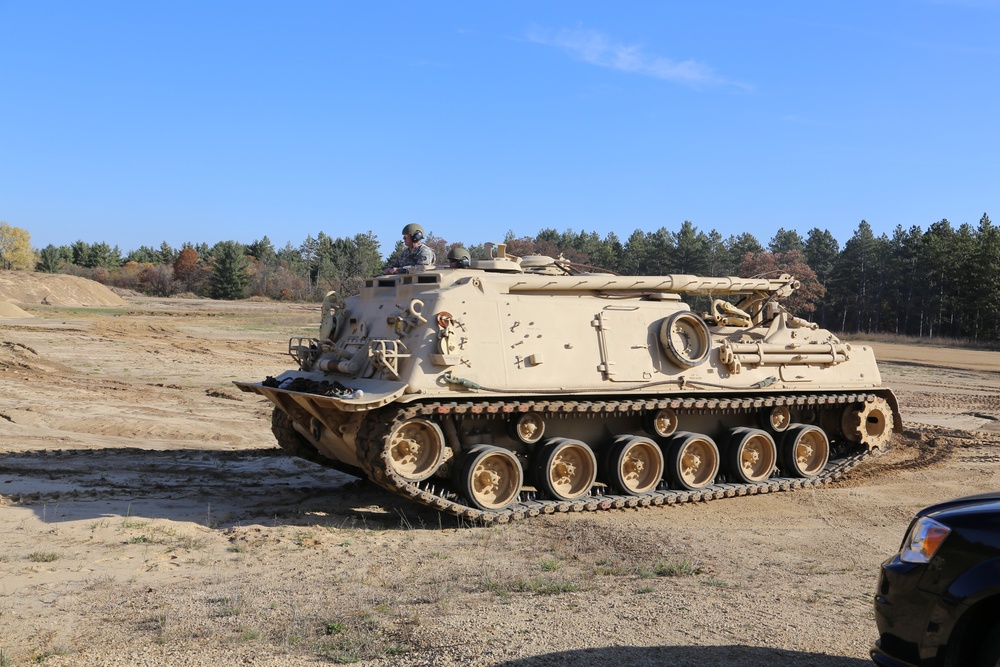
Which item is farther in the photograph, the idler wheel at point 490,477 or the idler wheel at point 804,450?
the idler wheel at point 804,450

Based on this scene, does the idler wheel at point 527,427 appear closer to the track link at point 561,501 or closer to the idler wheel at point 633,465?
the track link at point 561,501

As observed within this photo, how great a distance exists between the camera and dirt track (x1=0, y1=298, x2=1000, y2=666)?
560 cm

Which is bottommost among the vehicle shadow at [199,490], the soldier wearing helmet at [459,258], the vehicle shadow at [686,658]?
the vehicle shadow at [199,490]

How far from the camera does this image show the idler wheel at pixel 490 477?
31.8 feet

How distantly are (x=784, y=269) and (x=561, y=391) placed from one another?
5341 cm

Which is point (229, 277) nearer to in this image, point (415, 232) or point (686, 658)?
point (415, 232)

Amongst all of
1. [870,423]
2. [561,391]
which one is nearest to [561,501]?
[561,391]

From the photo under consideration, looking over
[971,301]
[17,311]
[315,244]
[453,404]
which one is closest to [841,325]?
[971,301]

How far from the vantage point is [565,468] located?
416 inches

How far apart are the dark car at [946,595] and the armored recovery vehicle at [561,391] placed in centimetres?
549

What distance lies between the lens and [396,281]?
10992 mm

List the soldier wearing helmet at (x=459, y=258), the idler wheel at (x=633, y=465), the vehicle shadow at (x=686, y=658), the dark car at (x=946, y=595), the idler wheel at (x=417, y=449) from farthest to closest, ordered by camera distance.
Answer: the soldier wearing helmet at (x=459, y=258)
the idler wheel at (x=633, y=465)
the idler wheel at (x=417, y=449)
the vehicle shadow at (x=686, y=658)
the dark car at (x=946, y=595)

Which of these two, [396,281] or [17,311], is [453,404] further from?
[17,311]

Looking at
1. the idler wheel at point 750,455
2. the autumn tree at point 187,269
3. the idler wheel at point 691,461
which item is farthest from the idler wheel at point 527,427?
the autumn tree at point 187,269
